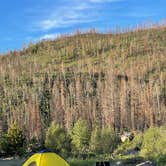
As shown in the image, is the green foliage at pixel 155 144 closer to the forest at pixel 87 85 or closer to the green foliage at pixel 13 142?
the forest at pixel 87 85

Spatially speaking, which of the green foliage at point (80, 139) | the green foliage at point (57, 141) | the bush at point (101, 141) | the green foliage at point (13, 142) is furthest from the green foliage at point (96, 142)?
the green foliage at point (13, 142)

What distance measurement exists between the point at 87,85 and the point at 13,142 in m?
40.3

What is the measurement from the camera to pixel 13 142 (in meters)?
44.3

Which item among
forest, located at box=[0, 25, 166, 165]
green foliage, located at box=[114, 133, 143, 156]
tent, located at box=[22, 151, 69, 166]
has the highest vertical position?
forest, located at box=[0, 25, 166, 165]

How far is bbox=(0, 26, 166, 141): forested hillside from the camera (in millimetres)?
65062

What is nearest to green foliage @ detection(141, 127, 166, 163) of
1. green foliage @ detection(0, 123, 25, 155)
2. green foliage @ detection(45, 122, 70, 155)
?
green foliage @ detection(45, 122, 70, 155)

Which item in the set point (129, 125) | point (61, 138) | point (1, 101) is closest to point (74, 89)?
point (1, 101)

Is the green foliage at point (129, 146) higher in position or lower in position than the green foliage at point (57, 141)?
lower

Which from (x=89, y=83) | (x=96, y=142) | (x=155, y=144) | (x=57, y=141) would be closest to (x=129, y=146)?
(x=96, y=142)

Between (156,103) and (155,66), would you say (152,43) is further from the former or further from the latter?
(156,103)

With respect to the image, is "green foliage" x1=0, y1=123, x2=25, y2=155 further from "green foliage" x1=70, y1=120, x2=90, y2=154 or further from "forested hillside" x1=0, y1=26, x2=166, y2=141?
"forested hillside" x1=0, y1=26, x2=166, y2=141

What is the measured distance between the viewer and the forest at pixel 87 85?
206 feet

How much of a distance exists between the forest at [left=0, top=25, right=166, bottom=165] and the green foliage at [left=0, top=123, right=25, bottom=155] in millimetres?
623

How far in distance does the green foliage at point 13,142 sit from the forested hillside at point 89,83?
10945mm
